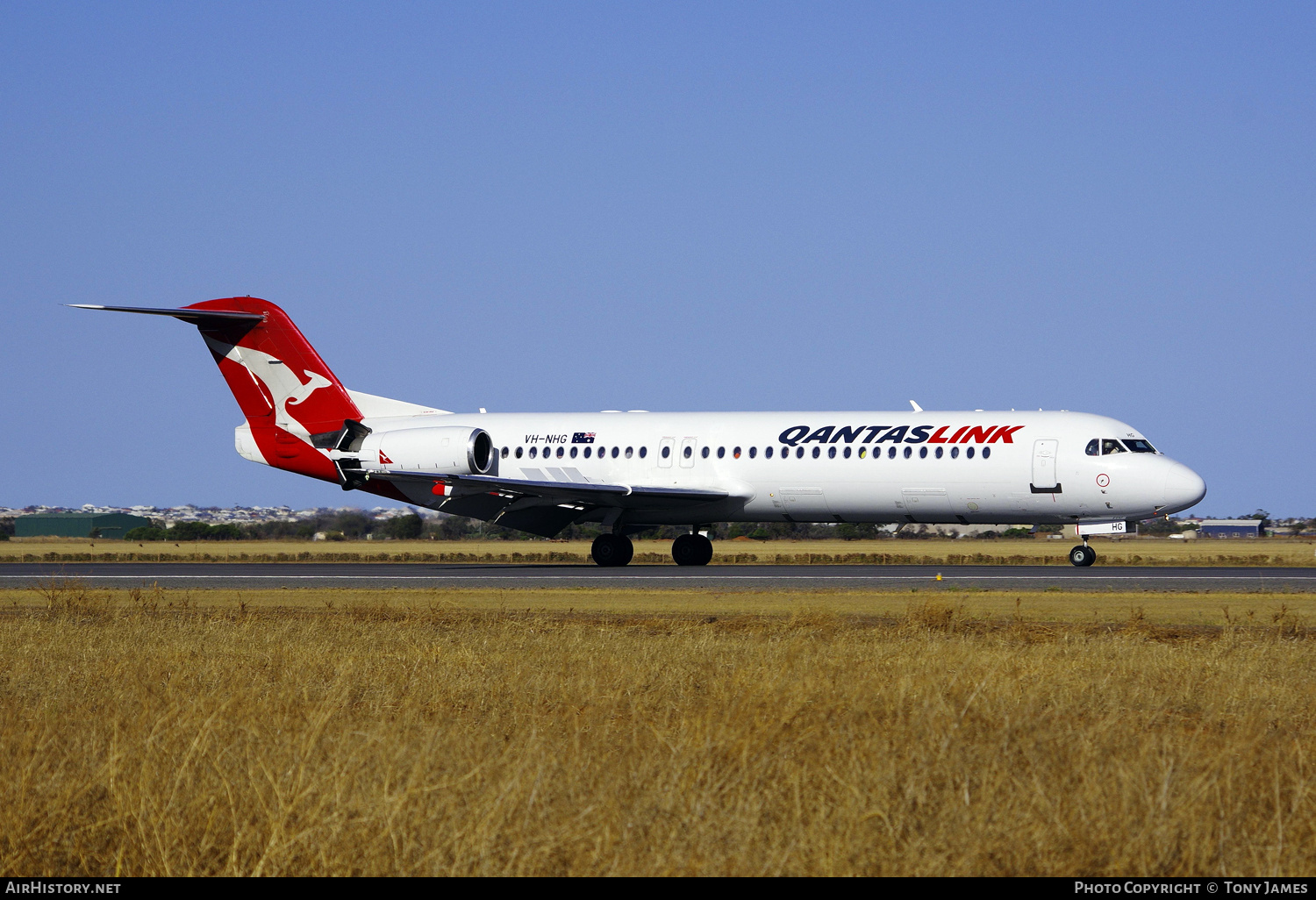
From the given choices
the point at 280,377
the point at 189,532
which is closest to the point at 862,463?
the point at 280,377

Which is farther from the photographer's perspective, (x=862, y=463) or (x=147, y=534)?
(x=147, y=534)

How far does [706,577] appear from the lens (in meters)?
27.9

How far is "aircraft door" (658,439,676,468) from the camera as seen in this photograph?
34.3 m

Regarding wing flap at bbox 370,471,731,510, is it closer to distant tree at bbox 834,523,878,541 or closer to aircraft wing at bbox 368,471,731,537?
aircraft wing at bbox 368,471,731,537

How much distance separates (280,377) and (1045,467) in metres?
20.4

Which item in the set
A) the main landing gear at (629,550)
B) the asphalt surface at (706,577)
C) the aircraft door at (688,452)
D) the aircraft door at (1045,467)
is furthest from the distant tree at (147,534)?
the aircraft door at (1045,467)

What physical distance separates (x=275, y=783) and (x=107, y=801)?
99 centimetres

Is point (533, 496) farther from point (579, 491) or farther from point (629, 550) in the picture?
point (629, 550)

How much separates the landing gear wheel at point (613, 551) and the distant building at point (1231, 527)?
7894cm

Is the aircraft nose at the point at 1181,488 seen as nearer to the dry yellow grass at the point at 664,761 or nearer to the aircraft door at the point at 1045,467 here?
the aircraft door at the point at 1045,467

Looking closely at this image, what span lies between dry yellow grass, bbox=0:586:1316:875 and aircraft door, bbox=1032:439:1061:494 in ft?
55.5

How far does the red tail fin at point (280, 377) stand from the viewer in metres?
36.5

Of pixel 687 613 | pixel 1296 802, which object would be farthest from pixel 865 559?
pixel 1296 802

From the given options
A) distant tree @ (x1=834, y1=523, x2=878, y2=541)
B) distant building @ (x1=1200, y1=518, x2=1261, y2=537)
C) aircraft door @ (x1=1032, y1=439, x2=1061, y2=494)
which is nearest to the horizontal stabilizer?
aircraft door @ (x1=1032, y1=439, x2=1061, y2=494)
